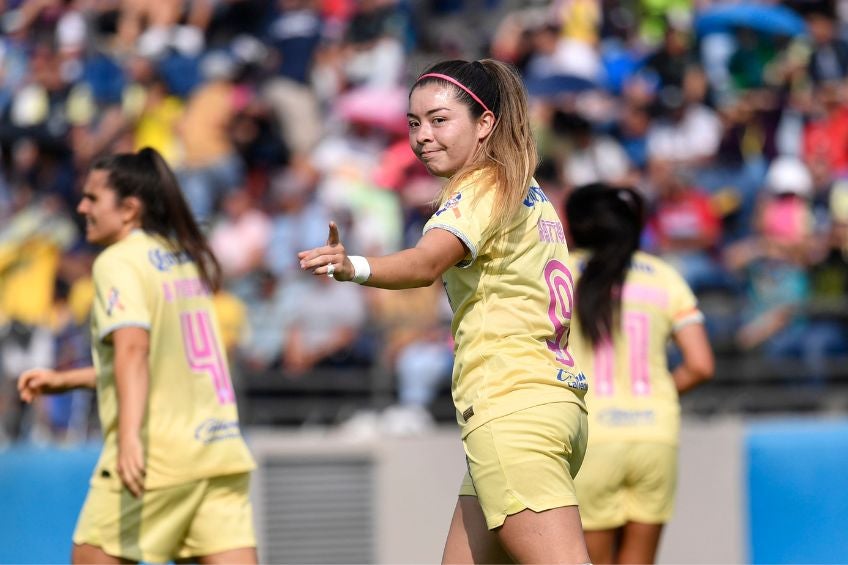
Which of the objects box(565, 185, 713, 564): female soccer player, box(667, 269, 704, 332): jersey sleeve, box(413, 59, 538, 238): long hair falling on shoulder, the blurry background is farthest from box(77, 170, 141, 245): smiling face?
the blurry background

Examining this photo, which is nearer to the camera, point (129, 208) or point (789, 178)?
point (129, 208)

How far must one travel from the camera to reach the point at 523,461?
4160 millimetres

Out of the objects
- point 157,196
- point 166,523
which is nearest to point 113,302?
point 157,196

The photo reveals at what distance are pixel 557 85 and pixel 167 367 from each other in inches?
293

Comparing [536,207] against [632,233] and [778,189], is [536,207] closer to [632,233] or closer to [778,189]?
[632,233]

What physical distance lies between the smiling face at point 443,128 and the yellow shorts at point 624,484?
2.25 m

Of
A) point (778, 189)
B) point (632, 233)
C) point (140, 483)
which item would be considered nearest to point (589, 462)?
point (632, 233)

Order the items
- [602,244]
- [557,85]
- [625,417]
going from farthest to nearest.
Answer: [557,85] < [602,244] < [625,417]

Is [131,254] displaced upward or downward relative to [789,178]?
downward

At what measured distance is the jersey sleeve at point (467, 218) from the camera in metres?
4.15

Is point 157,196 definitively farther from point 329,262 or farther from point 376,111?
point 376,111

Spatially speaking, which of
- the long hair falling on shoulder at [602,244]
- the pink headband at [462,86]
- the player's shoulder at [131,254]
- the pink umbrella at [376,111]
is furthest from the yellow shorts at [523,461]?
the pink umbrella at [376,111]

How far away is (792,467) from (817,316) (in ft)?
5.55

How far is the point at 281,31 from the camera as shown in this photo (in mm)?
13945
